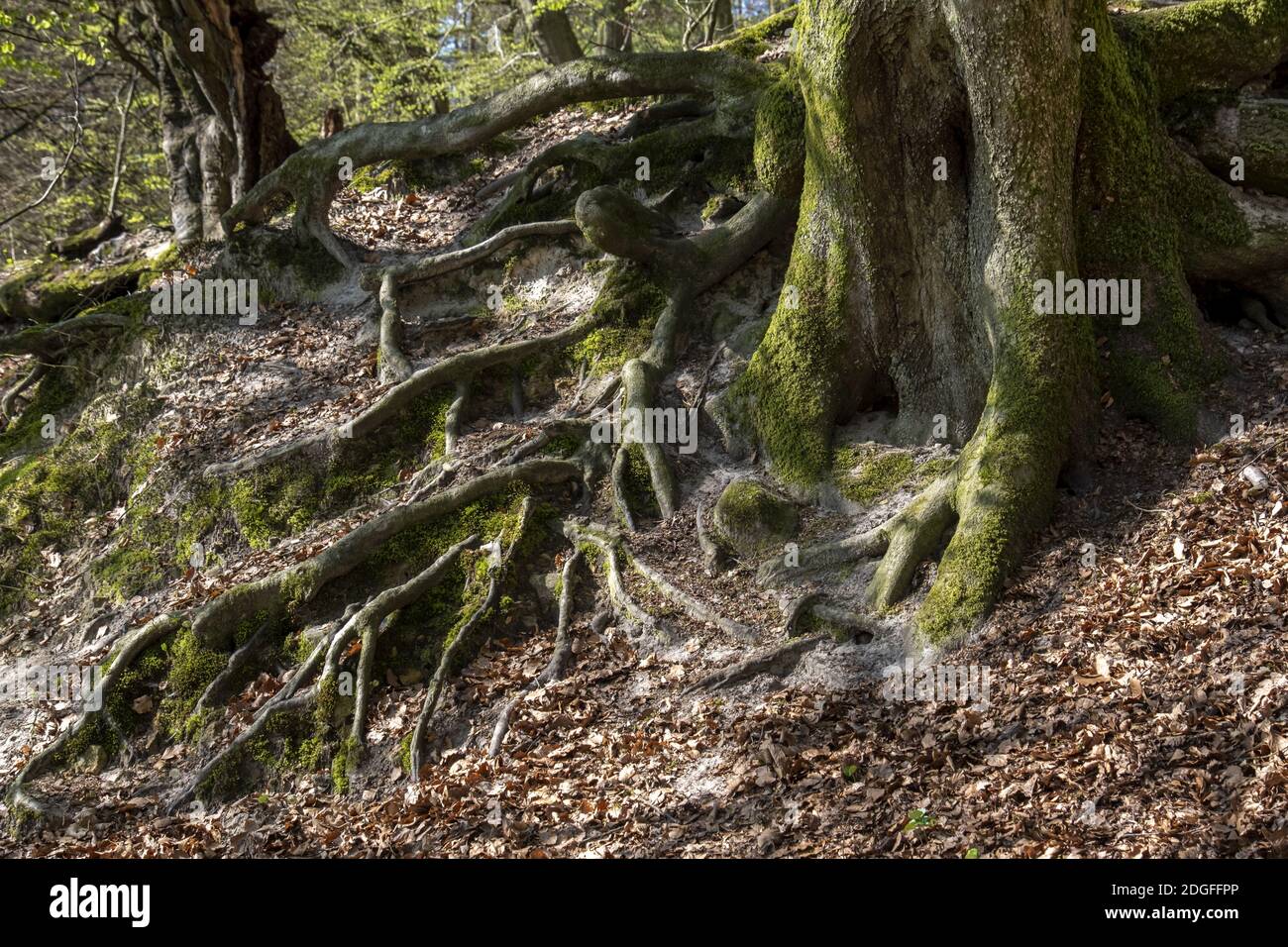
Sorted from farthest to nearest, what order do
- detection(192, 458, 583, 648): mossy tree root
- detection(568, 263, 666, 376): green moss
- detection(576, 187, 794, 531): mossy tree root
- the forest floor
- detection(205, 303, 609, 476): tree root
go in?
detection(568, 263, 666, 376): green moss, detection(205, 303, 609, 476): tree root, detection(576, 187, 794, 531): mossy tree root, detection(192, 458, 583, 648): mossy tree root, the forest floor

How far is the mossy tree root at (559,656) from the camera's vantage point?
692 cm

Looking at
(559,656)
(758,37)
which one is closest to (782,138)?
A: (559,656)

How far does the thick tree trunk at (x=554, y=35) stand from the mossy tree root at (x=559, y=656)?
1217cm

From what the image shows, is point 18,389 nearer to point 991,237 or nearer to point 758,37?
point 758,37

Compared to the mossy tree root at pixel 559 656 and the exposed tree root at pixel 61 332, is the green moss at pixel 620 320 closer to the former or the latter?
the mossy tree root at pixel 559 656

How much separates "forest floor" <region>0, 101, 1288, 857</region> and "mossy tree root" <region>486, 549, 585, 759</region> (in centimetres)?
9

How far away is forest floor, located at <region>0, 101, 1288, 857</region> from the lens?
5.07 m

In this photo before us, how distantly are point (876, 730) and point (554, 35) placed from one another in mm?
14588

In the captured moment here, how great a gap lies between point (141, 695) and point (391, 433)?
2.89m

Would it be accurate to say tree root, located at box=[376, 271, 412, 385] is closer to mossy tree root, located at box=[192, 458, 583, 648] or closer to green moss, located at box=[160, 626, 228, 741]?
mossy tree root, located at box=[192, 458, 583, 648]

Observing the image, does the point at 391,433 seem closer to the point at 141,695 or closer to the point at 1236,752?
the point at 141,695

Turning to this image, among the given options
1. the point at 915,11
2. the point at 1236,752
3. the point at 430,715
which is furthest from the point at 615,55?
the point at 1236,752

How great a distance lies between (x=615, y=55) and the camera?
10.5m

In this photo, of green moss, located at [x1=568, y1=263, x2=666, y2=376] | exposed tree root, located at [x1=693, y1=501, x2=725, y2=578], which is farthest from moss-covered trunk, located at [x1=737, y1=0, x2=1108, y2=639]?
green moss, located at [x1=568, y1=263, x2=666, y2=376]
